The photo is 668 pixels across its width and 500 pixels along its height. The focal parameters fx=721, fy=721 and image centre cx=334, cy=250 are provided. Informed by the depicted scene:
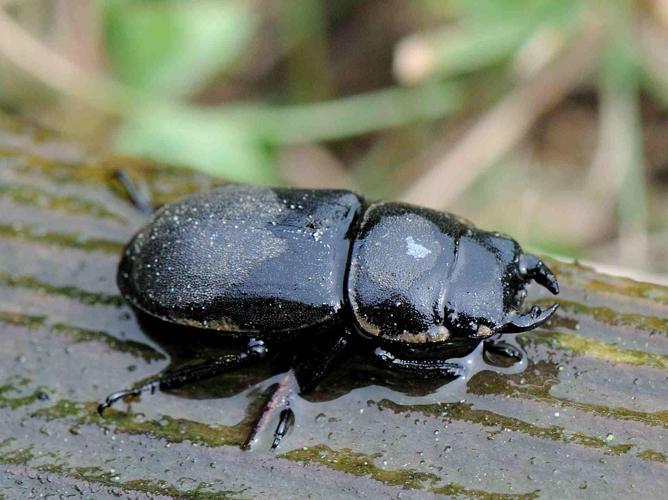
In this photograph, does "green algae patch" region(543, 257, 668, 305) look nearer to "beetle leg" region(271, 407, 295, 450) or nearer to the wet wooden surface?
Result: the wet wooden surface

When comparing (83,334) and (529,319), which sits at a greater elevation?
(529,319)

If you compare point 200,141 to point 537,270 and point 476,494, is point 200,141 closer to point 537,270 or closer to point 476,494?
point 537,270

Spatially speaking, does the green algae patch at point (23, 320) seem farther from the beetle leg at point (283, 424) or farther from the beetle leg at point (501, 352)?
the beetle leg at point (501, 352)

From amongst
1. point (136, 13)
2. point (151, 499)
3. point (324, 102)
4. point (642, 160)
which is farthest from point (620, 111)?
point (151, 499)

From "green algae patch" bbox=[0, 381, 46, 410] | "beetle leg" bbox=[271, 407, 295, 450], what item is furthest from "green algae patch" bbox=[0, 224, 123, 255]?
"beetle leg" bbox=[271, 407, 295, 450]

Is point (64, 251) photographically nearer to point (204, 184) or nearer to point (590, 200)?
point (204, 184)

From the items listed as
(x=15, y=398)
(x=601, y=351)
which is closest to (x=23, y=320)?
(x=15, y=398)

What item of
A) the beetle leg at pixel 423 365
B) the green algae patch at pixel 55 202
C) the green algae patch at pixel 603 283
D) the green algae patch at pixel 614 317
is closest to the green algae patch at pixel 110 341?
the green algae patch at pixel 55 202
